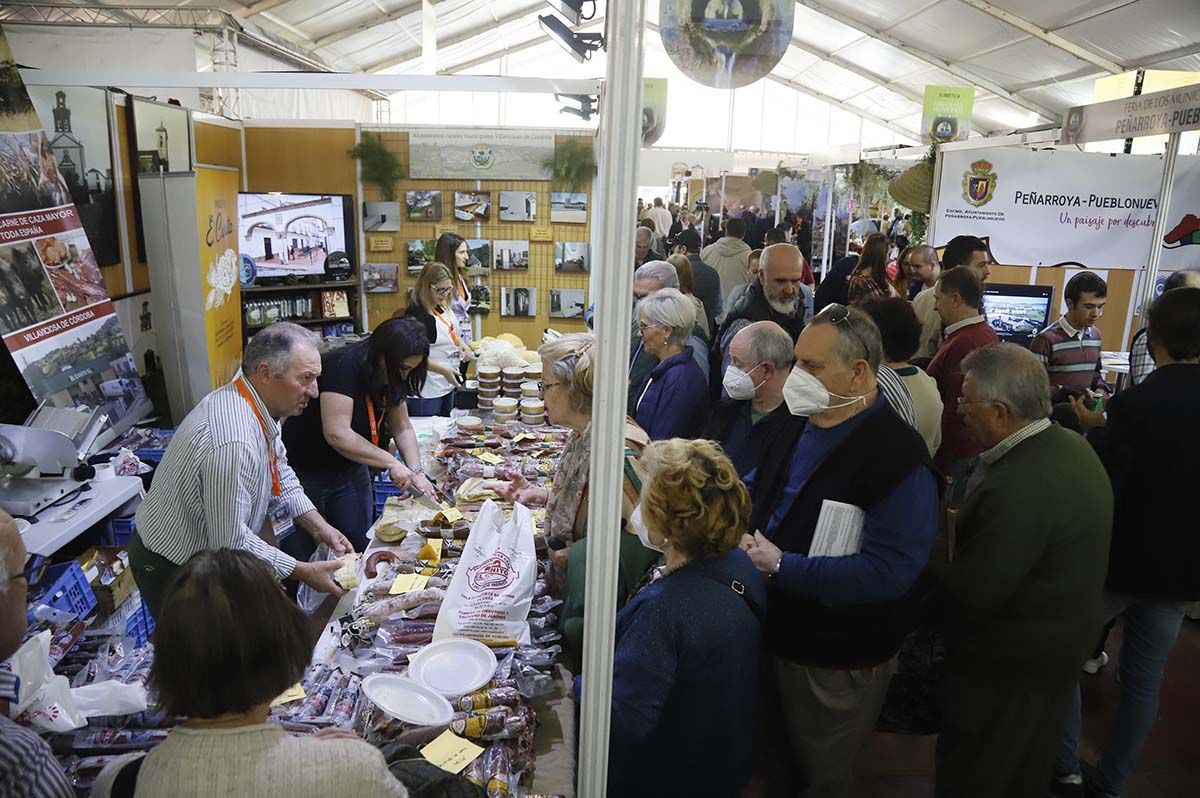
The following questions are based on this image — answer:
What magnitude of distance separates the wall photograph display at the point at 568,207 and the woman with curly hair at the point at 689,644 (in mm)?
5419

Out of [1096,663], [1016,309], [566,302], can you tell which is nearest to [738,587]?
[1096,663]

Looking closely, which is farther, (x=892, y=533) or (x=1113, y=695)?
(x=1113, y=695)

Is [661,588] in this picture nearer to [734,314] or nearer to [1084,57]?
[734,314]

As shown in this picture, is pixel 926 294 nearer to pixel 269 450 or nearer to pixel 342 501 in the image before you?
pixel 342 501

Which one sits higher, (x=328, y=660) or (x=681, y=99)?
(x=681, y=99)

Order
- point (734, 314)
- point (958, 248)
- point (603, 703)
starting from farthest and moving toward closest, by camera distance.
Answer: point (958, 248) → point (734, 314) → point (603, 703)

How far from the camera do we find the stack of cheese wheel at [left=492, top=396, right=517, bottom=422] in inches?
165

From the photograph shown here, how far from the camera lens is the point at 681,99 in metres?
17.2

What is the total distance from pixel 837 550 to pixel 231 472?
1664mm

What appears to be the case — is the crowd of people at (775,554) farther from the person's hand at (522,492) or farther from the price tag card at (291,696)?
the price tag card at (291,696)

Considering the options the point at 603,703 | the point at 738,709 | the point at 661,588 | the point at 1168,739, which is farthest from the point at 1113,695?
the point at 603,703

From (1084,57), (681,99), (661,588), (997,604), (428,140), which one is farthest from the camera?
A: (681,99)

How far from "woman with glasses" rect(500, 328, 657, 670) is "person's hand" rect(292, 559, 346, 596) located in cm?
68

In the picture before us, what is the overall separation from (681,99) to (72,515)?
53.7 feet
